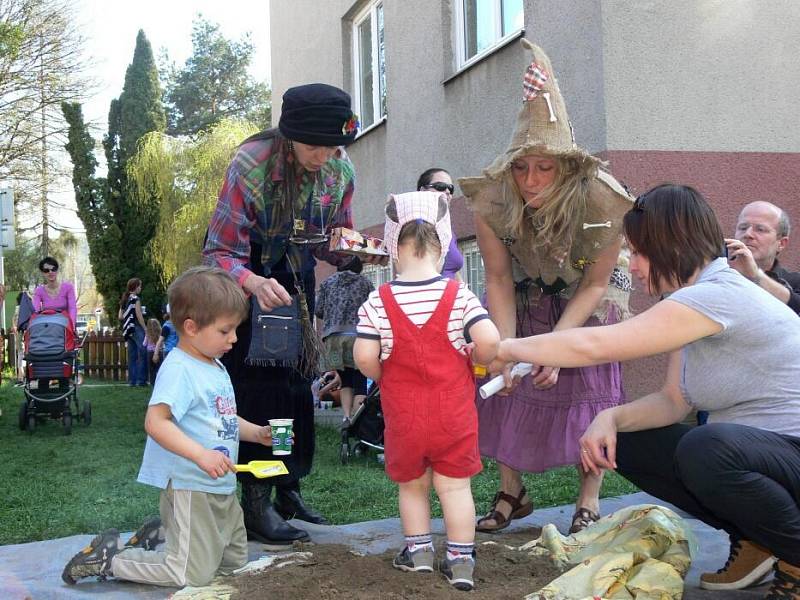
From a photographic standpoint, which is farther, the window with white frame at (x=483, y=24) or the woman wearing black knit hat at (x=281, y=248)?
the window with white frame at (x=483, y=24)

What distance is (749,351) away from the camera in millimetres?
2500

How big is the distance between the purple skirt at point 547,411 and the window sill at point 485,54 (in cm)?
464

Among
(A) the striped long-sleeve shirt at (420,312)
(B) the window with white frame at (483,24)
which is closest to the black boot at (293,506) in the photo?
(A) the striped long-sleeve shirt at (420,312)

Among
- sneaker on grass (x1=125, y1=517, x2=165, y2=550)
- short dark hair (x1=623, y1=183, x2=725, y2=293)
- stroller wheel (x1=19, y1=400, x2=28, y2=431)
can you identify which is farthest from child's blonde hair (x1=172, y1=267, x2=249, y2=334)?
stroller wheel (x1=19, y1=400, x2=28, y2=431)

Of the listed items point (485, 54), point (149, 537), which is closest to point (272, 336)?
point (149, 537)

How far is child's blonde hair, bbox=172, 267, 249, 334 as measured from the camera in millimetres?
2938

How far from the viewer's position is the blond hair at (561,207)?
11.0ft

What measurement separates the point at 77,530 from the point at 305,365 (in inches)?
61.0

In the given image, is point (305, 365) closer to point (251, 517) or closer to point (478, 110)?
point (251, 517)

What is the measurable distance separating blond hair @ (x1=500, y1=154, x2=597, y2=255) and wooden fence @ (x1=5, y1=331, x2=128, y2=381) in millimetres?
18193

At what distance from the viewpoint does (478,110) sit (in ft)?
27.6

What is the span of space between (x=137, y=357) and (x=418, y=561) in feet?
47.2

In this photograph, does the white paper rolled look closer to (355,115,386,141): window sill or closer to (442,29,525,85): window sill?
(442,29,525,85): window sill

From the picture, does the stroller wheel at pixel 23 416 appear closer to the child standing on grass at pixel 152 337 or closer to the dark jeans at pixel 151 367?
the dark jeans at pixel 151 367
